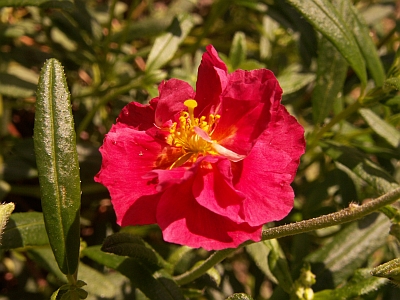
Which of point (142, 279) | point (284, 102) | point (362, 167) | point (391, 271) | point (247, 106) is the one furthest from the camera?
point (284, 102)

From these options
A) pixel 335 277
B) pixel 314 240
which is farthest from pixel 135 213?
pixel 314 240

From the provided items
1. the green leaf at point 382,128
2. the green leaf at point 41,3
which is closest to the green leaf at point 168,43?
the green leaf at point 41,3

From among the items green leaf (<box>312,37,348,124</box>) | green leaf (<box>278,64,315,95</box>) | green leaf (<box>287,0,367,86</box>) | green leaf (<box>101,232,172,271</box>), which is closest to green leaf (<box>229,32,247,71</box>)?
green leaf (<box>278,64,315,95</box>)

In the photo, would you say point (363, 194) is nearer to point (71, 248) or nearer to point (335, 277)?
point (335, 277)

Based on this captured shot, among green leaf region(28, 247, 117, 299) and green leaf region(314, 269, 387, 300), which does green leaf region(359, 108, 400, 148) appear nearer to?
green leaf region(314, 269, 387, 300)

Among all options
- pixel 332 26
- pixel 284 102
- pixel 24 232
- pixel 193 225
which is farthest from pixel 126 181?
pixel 284 102

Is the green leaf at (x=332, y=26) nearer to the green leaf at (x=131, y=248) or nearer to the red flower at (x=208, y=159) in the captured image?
the red flower at (x=208, y=159)

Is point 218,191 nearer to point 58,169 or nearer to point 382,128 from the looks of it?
point 58,169
